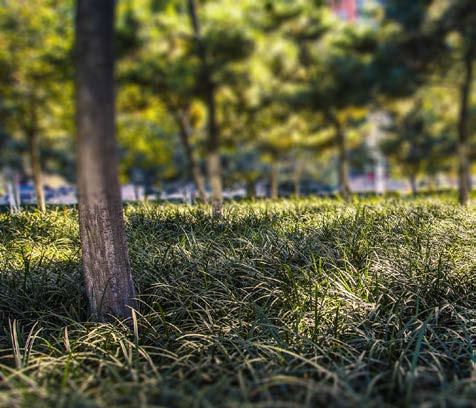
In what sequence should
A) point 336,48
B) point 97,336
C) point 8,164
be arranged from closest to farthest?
point 97,336 < point 336,48 < point 8,164

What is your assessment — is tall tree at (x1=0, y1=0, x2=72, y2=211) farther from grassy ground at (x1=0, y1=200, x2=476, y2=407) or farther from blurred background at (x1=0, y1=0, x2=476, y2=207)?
grassy ground at (x1=0, y1=200, x2=476, y2=407)

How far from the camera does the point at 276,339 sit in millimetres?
2963

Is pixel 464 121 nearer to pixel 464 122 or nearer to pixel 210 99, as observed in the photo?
pixel 464 122

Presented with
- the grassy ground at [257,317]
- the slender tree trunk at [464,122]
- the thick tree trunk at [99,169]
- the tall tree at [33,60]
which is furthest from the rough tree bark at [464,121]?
the tall tree at [33,60]

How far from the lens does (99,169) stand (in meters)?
3.35

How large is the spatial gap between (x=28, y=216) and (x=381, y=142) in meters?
21.1

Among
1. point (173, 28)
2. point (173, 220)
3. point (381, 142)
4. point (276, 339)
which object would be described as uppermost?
point (173, 28)

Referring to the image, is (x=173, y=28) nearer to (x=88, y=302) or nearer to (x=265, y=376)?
(x=88, y=302)

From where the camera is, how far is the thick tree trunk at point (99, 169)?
328 cm

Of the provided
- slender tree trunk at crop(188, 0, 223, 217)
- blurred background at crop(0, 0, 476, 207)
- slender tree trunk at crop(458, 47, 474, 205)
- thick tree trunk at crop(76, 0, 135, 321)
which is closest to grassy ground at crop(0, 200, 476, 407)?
thick tree trunk at crop(76, 0, 135, 321)

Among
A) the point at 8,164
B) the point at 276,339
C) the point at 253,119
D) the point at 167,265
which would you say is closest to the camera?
the point at 276,339

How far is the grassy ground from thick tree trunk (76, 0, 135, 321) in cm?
31

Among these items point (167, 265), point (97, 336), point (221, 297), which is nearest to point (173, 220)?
point (167, 265)

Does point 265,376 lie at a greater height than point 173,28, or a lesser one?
lesser
